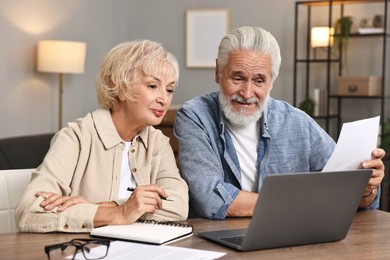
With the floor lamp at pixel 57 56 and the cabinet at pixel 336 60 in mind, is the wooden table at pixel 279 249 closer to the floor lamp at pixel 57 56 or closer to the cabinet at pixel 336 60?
the floor lamp at pixel 57 56

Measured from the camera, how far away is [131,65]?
89.4 inches

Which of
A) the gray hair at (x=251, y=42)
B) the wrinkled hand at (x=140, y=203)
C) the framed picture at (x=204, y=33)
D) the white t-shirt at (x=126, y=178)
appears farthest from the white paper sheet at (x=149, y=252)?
the framed picture at (x=204, y=33)

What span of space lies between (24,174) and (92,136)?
0.32 metres

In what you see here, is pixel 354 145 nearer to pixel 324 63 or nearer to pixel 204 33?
pixel 324 63

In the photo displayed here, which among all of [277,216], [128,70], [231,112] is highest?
[128,70]

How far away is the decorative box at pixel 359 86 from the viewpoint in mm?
6254

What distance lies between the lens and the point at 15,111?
5.92m

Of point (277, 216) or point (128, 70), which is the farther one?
point (128, 70)

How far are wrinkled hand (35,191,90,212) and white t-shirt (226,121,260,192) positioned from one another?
67cm

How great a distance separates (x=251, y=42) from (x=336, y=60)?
13.7ft

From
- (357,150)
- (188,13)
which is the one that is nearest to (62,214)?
(357,150)

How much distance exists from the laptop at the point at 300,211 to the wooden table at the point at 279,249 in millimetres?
24

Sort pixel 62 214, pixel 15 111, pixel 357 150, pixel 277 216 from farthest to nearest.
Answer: pixel 15 111, pixel 357 150, pixel 62 214, pixel 277 216

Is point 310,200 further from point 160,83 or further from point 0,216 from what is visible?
point 0,216
